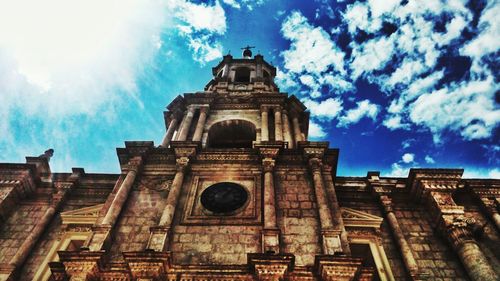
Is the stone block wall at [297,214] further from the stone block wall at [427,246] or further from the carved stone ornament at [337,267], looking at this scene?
the stone block wall at [427,246]

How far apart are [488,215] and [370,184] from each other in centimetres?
460

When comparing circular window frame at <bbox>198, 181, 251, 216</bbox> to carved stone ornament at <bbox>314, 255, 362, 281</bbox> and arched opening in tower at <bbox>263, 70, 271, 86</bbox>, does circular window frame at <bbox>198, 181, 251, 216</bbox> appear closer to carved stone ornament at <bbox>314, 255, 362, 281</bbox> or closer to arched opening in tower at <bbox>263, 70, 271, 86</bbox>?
carved stone ornament at <bbox>314, 255, 362, 281</bbox>

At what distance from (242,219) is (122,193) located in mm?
4535

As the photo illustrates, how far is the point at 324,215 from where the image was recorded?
12.9 m

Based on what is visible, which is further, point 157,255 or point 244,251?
point 244,251

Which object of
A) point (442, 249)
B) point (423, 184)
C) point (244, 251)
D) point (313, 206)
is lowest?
point (244, 251)

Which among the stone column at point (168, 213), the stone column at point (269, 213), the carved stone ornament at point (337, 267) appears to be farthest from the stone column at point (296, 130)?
the carved stone ornament at point (337, 267)

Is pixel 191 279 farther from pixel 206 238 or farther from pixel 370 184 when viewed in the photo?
pixel 370 184

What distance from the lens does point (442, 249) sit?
13.7m

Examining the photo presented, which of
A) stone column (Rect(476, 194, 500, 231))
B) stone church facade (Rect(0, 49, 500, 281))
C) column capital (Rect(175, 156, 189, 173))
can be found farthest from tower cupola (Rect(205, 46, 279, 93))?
stone column (Rect(476, 194, 500, 231))

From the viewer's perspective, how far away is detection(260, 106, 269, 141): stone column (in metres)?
18.4

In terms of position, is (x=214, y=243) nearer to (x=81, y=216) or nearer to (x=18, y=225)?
(x=81, y=216)

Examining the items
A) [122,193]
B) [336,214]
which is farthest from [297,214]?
[122,193]

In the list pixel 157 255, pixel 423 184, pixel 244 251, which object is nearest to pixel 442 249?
pixel 423 184
